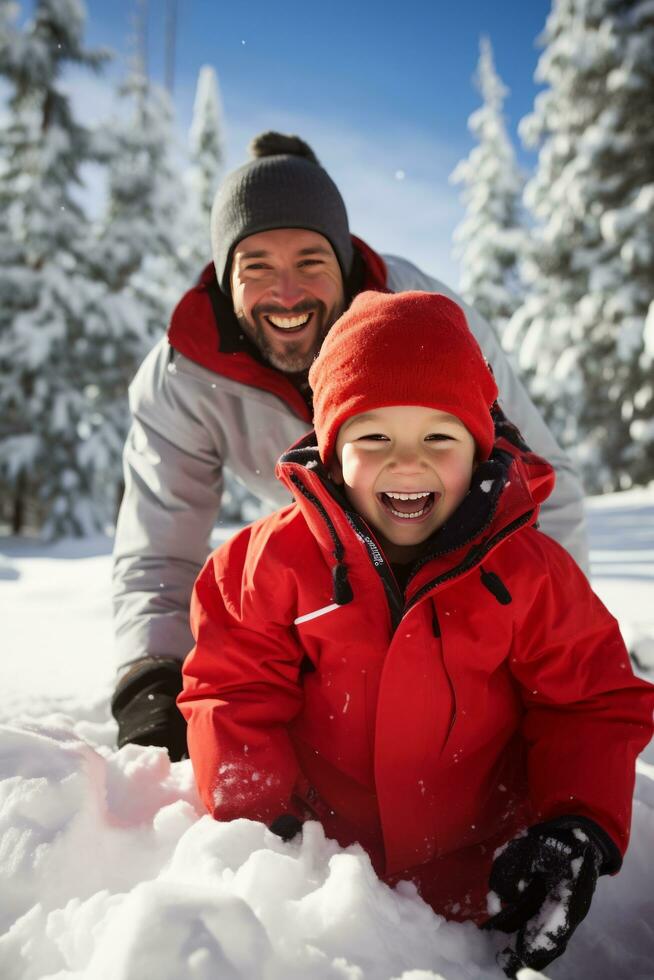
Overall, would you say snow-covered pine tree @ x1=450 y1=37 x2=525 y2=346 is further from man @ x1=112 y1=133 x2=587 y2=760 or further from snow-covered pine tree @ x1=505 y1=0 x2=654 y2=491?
man @ x1=112 y1=133 x2=587 y2=760

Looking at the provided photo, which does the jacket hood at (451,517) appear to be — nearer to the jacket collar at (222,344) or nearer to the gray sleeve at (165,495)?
the jacket collar at (222,344)

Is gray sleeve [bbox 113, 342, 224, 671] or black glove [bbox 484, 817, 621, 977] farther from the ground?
gray sleeve [bbox 113, 342, 224, 671]

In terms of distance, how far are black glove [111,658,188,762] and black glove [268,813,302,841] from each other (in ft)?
2.03

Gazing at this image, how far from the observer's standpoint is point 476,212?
1816 cm

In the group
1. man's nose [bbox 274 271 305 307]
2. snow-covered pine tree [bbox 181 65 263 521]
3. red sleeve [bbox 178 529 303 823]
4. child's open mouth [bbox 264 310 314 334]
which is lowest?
red sleeve [bbox 178 529 303 823]

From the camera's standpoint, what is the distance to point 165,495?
270 centimetres

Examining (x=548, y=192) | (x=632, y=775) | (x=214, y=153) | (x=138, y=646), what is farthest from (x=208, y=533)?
(x=214, y=153)

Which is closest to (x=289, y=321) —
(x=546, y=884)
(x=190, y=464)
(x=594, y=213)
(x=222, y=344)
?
(x=222, y=344)

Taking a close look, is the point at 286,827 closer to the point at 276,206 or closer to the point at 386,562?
the point at 386,562

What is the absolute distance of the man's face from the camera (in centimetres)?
244

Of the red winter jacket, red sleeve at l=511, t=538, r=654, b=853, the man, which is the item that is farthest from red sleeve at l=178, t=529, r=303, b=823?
the man

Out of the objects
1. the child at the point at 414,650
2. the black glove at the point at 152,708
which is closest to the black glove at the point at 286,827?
the child at the point at 414,650

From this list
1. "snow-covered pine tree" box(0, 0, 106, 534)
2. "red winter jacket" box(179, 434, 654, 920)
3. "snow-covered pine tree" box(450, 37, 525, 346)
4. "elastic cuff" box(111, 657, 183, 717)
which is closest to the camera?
"red winter jacket" box(179, 434, 654, 920)

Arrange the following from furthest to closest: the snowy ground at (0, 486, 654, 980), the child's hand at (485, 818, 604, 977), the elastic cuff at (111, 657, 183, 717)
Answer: the elastic cuff at (111, 657, 183, 717), the child's hand at (485, 818, 604, 977), the snowy ground at (0, 486, 654, 980)
